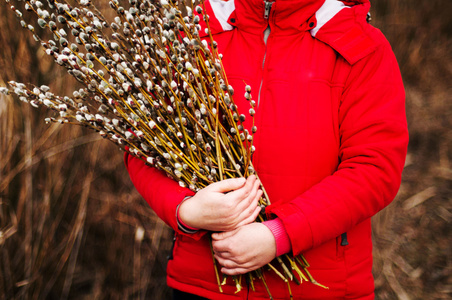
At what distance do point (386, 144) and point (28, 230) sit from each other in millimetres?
1803

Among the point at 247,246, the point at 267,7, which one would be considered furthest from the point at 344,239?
the point at 267,7

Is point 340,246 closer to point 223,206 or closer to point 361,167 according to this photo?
point 361,167

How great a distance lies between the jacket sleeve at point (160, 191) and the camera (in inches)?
37.2

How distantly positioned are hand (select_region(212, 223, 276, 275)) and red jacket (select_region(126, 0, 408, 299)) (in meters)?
0.06

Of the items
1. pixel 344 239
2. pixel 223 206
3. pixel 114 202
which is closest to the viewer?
pixel 223 206

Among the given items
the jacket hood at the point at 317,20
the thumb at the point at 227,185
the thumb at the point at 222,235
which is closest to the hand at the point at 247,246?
the thumb at the point at 222,235

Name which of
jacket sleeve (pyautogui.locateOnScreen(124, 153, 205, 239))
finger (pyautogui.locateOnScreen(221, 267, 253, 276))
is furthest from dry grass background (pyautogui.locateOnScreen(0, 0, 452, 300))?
finger (pyautogui.locateOnScreen(221, 267, 253, 276))

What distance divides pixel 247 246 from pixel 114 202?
1379mm

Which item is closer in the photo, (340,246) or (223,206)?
(223,206)

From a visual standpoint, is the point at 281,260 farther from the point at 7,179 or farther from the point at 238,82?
the point at 7,179

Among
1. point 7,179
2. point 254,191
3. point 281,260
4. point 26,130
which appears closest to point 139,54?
point 254,191

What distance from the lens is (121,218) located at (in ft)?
6.77

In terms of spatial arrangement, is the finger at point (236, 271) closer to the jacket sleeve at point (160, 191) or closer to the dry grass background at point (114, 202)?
the jacket sleeve at point (160, 191)

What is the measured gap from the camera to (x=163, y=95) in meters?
0.93
